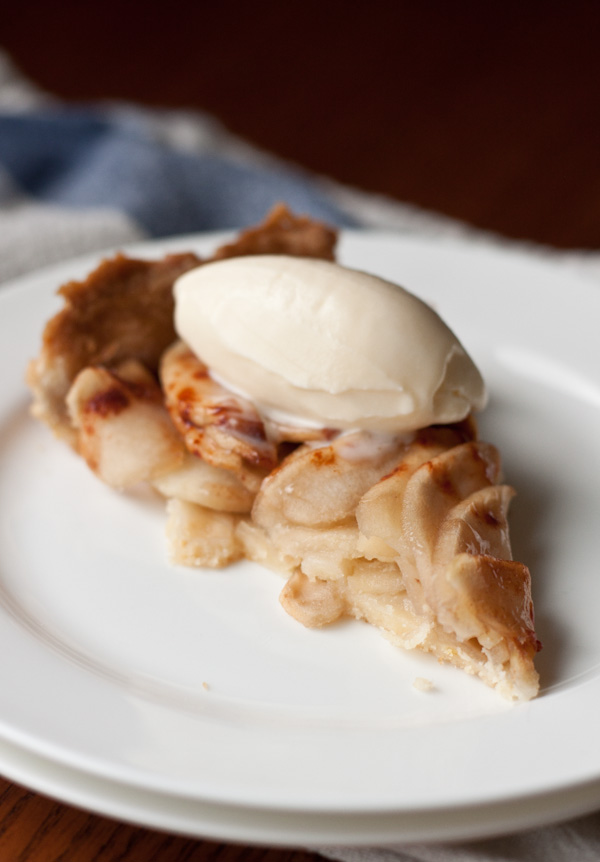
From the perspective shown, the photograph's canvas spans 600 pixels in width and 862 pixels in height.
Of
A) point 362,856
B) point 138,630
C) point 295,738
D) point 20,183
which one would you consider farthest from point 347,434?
point 20,183

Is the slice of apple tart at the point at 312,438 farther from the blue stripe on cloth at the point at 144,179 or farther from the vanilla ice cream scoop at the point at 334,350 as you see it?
the blue stripe on cloth at the point at 144,179

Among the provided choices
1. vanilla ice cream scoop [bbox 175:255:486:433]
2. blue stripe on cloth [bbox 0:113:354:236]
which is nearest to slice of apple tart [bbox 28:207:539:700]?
vanilla ice cream scoop [bbox 175:255:486:433]

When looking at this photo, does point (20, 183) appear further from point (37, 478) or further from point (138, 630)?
point (138, 630)

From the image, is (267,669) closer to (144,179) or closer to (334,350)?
(334,350)

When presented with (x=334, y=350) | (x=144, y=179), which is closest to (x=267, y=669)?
(x=334, y=350)

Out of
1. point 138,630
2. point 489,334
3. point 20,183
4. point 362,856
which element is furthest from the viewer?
point 20,183
